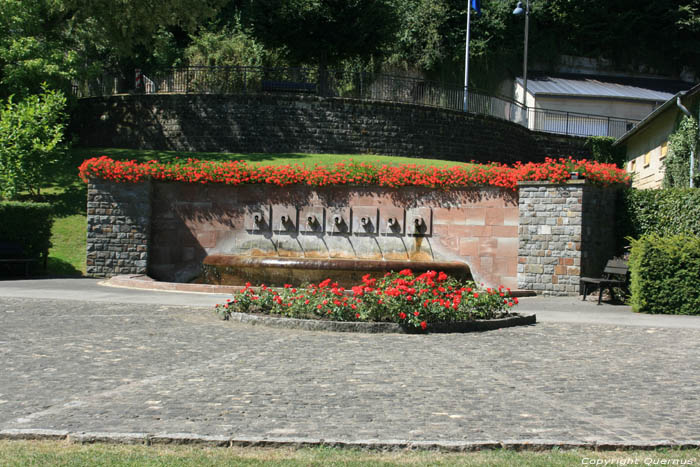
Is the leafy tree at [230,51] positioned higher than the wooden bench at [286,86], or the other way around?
the leafy tree at [230,51]

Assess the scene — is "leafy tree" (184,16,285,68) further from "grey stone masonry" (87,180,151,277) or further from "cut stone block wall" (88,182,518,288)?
"grey stone masonry" (87,180,151,277)

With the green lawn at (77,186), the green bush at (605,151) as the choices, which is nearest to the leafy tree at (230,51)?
the green lawn at (77,186)

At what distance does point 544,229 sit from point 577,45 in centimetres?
3984

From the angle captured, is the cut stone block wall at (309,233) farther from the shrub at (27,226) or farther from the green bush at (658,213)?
the green bush at (658,213)

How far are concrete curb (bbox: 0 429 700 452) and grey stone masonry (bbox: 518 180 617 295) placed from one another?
11811 millimetres

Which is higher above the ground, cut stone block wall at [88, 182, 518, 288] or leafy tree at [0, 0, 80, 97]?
leafy tree at [0, 0, 80, 97]

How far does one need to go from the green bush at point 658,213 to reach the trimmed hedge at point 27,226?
15.2 m

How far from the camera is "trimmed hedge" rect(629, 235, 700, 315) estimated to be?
1281 centimetres

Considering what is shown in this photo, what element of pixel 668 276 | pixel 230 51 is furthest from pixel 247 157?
→ pixel 668 276

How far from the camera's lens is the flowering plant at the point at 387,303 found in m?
10.1

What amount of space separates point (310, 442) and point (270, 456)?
0.32 m

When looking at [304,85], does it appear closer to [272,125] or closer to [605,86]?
[272,125]

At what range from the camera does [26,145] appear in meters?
22.6

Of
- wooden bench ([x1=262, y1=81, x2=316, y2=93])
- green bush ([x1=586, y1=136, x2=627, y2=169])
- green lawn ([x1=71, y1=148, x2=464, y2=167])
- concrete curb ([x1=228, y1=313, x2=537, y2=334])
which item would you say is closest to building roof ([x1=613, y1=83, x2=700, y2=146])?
green bush ([x1=586, y1=136, x2=627, y2=169])
